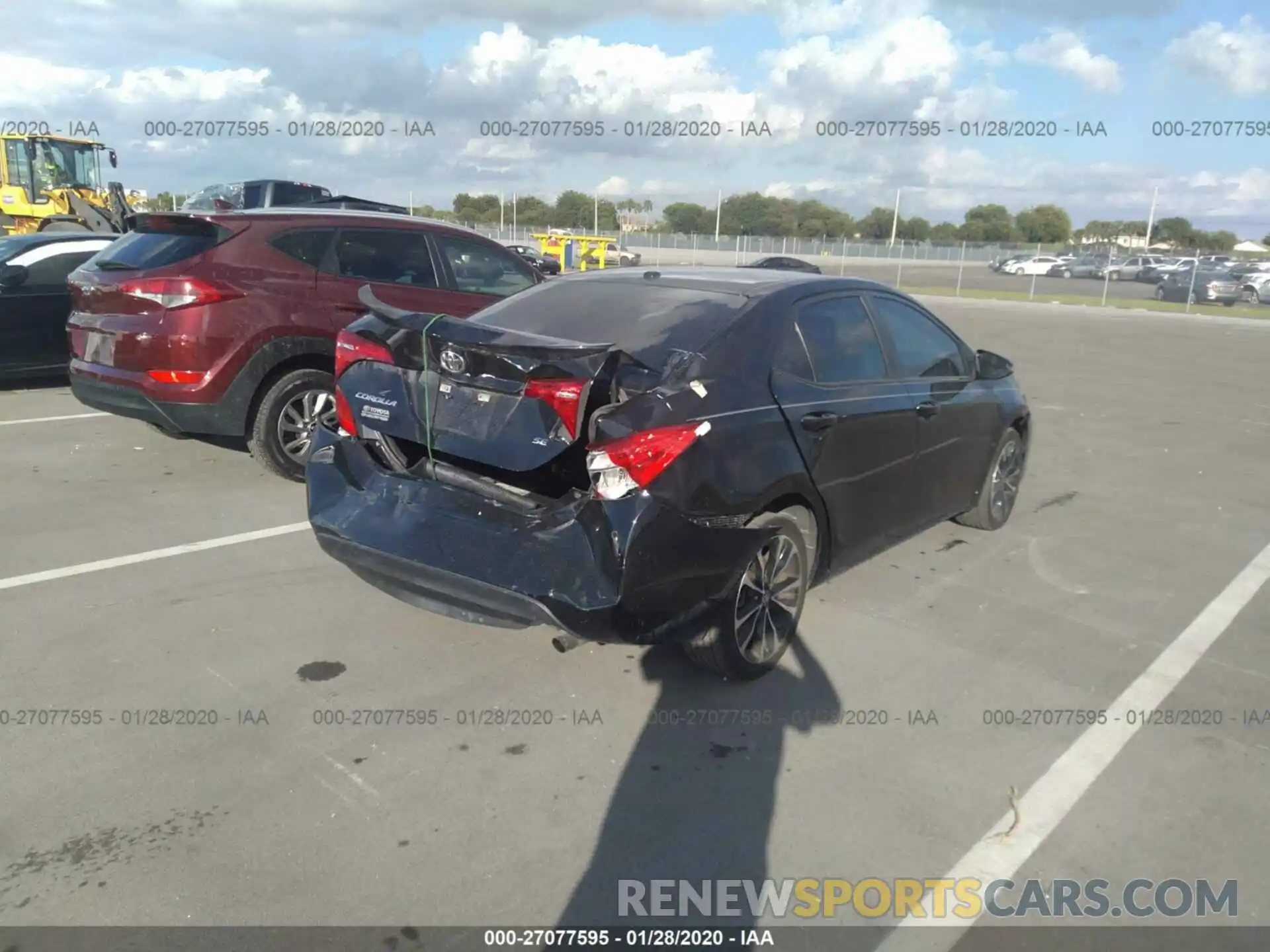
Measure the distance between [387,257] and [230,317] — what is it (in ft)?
4.59

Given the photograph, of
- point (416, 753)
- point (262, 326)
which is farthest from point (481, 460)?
point (262, 326)

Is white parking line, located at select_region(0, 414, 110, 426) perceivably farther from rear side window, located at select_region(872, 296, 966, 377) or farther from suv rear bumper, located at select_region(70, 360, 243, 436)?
rear side window, located at select_region(872, 296, 966, 377)

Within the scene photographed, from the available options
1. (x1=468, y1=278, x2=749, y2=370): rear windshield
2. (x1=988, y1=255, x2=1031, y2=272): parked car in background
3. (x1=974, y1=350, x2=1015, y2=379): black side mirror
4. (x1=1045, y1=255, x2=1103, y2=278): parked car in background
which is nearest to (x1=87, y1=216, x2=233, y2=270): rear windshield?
(x1=468, y1=278, x2=749, y2=370): rear windshield

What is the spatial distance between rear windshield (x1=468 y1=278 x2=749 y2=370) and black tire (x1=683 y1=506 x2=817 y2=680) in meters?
0.80

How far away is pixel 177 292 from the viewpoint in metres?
6.09

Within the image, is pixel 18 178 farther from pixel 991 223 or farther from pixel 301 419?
pixel 991 223

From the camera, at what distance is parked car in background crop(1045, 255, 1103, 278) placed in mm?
51719

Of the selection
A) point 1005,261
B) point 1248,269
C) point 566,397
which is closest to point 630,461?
point 566,397

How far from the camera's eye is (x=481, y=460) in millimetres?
3738

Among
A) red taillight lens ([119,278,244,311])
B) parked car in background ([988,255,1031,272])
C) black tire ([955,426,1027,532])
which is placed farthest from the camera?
parked car in background ([988,255,1031,272])

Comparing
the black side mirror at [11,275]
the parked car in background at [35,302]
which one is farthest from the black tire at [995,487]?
the black side mirror at [11,275]

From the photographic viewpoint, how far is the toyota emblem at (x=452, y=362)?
3840 mm

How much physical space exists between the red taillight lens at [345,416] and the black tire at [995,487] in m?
3.81

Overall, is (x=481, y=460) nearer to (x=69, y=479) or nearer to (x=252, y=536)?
(x=252, y=536)
